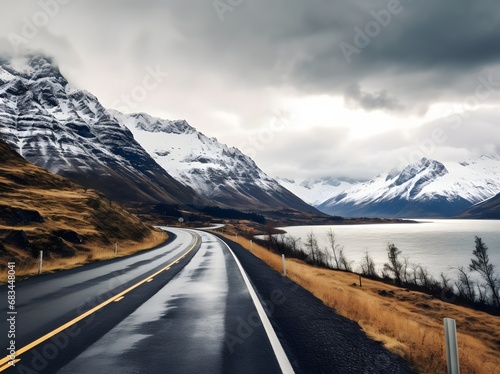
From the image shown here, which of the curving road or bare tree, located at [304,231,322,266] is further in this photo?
bare tree, located at [304,231,322,266]

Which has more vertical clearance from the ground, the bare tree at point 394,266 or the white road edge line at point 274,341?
the white road edge line at point 274,341

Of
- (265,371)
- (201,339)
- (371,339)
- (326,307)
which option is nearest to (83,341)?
(201,339)

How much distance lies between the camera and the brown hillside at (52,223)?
23094 mm

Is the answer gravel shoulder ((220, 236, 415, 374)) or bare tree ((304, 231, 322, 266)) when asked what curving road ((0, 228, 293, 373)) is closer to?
gravel shoulder ((220, 236, 415, 374))

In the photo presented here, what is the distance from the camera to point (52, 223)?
30656mm

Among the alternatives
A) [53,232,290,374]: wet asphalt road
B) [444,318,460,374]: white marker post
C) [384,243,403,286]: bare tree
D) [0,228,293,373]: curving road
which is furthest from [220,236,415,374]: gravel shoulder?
[384,243,403,286]: bare tree

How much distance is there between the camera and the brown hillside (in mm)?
23094

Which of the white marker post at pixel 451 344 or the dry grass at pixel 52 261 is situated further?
the dry grass at pixel 52 261

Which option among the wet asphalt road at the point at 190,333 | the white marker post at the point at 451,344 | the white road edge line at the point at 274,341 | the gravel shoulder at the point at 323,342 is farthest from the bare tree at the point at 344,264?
the white marker post at the point at 451,344

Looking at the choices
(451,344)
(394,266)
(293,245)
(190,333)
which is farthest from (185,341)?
(293,245)

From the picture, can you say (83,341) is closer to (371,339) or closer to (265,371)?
(265,371)

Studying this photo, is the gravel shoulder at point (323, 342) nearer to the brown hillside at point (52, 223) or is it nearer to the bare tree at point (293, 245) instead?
the brown hillside at point (52, 223)

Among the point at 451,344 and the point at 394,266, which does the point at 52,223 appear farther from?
the point at 394,266

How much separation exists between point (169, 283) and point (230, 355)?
838 centimetres
